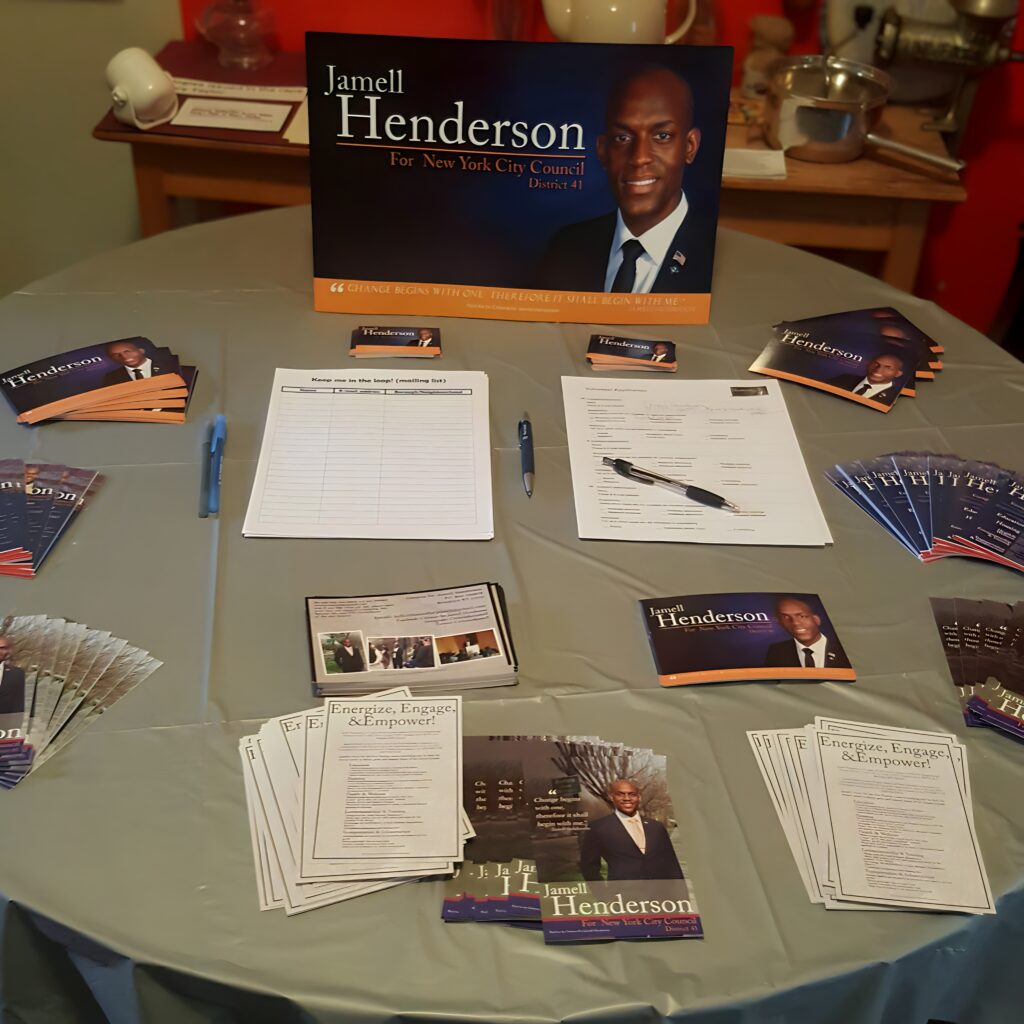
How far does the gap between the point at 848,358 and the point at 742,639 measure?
1.77ft

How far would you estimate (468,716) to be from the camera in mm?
891

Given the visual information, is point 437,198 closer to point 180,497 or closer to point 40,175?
point 180,497

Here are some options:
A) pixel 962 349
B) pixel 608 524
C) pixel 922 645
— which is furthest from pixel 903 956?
pixel 962 349

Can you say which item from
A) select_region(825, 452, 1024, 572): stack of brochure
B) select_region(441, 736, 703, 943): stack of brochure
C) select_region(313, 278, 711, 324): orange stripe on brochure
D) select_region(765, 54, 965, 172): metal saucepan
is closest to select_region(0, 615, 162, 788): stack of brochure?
select_region(441, 736, 703, 943): stack of brochure

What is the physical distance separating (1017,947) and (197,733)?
25.9 inches

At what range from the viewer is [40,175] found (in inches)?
97.8

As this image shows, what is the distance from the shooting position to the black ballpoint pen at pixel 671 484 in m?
1.14

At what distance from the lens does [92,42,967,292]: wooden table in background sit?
1951 millimetres

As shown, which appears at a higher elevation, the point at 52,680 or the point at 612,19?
the point at 612,19

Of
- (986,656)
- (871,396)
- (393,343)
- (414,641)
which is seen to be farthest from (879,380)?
(414,641)

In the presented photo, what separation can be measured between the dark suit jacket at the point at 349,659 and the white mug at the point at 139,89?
142cm

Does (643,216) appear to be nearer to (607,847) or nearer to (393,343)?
(393,343)

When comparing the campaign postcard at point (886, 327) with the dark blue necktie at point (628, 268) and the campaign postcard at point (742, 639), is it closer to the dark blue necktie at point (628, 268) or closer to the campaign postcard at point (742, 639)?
the dark blue necktie at point (628, 268)

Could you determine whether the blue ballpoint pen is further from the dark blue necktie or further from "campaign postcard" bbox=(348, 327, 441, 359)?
the dark blue necktie
